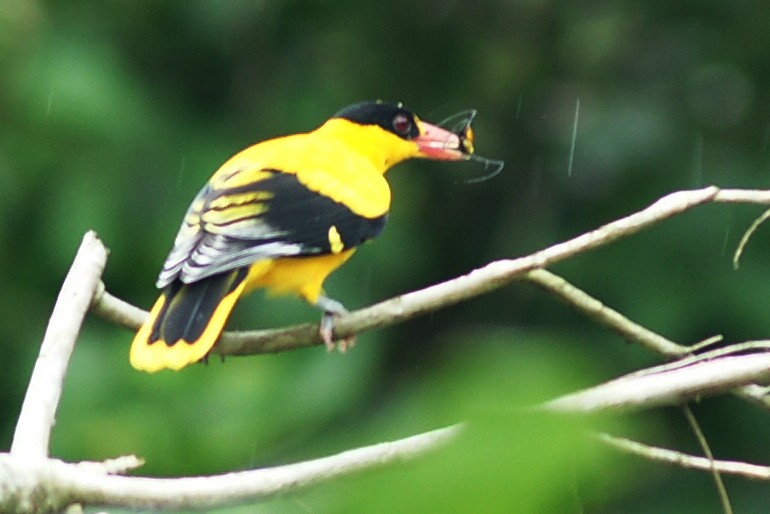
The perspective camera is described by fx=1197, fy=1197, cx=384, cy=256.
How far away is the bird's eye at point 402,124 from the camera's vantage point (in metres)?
2.84

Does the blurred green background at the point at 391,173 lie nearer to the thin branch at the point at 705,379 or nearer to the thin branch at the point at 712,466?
the thin branch at the point at 712,466

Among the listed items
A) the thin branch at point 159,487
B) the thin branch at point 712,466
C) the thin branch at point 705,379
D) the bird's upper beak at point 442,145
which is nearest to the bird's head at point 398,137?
the bird's upper beak at point 442,145

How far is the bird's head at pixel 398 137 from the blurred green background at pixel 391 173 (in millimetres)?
594

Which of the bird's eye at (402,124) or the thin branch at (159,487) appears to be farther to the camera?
the bird's eye at (402,124)

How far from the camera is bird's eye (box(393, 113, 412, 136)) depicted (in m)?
2.84

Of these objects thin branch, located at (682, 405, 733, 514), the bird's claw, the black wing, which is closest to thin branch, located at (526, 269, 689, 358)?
thin branch, located at (682, 405, 733, 514)

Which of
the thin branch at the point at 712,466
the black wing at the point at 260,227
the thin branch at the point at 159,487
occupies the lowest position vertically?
the thin branch at the point at 712,466

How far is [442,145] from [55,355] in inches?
53.3

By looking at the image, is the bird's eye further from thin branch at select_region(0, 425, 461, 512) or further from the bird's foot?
thin branch at select_region(0, 425, 461, 512)

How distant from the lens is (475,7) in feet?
14.3

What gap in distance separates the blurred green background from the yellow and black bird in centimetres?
38

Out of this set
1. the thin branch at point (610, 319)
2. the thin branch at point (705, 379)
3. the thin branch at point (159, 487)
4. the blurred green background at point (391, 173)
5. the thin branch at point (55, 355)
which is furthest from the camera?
the blurred green background at point (391, 173)

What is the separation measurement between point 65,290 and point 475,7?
9.08 ft

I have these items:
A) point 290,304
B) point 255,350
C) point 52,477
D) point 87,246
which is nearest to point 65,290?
point 87,246
